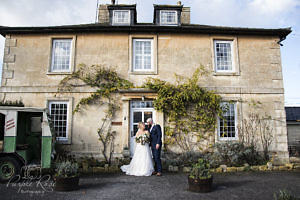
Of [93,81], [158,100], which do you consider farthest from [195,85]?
[93,81]

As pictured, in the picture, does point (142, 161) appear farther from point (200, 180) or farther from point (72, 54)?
point (72, 54)

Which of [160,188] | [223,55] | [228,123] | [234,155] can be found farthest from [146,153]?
[223,55]

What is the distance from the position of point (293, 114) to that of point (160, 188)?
1502 cm

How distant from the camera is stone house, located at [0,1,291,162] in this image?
10.2m

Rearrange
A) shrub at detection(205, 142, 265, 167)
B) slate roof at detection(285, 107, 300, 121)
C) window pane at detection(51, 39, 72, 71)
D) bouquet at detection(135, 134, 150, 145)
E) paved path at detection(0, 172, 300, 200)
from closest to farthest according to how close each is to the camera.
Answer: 1. paved path at detection(0, 172, 300, 200)
2. bouquet at detection(135, 134, 150, 145)
3. shrub at detection(205, 142, 265, 167)
4. window pane at detection(51, 39, 72, 71)
5. slate roof at detection(285, 107, 300, 121)

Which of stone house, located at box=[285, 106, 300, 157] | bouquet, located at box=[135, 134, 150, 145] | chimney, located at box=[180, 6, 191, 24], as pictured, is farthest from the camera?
stone house, located at box=[285, 106, 300, 157]

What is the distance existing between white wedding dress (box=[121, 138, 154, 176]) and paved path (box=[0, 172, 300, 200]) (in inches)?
14.2

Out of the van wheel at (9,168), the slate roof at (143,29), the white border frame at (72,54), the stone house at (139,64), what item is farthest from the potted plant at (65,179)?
the slate roof at (143,29)

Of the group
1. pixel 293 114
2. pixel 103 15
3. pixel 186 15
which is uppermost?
pixel 186 15

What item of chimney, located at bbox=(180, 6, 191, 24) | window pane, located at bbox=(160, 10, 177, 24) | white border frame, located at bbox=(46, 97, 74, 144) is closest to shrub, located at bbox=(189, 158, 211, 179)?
white border frame, located at bbox=(46, 97, 74, 144)

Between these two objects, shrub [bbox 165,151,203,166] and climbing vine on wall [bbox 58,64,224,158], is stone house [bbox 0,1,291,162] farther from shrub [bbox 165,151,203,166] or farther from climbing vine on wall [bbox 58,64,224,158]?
shrub [bbox 165,151,203,166]

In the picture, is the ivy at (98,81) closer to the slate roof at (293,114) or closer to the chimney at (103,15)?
the chimney at (103,15)

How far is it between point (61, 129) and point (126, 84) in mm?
3659

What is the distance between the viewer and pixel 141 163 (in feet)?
26.1
